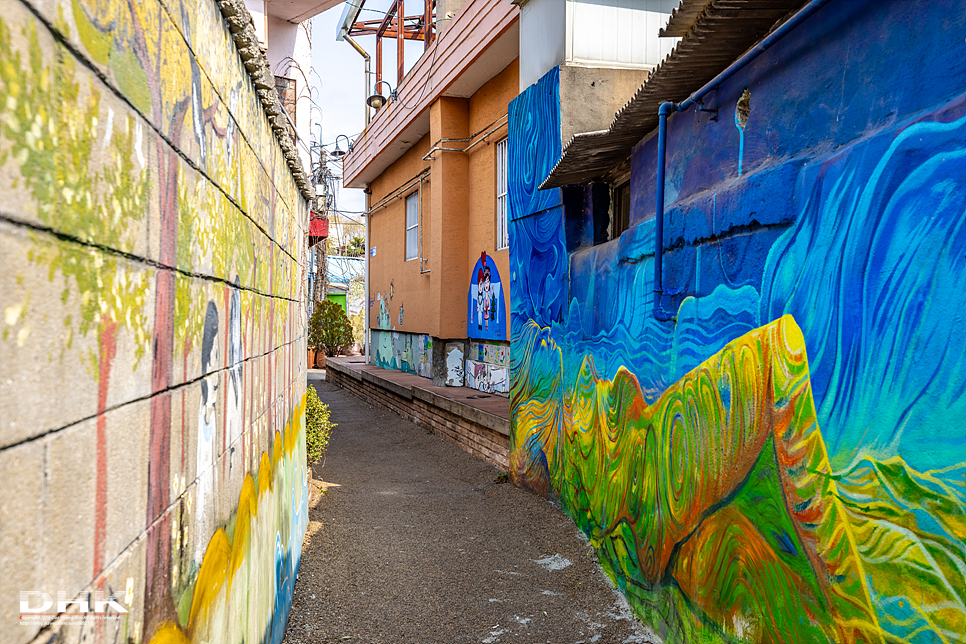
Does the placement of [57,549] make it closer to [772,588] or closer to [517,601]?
[772,588]

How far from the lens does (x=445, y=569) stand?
571 cm

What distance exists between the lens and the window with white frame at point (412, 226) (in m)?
14.9

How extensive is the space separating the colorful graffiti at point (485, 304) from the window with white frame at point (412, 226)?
3244 mm

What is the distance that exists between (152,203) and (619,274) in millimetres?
4175

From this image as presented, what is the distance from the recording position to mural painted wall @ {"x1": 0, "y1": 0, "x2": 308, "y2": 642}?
1.03 meters

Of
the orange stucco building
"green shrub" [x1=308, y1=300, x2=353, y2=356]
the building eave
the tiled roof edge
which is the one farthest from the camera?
"green shrub" [x1=308, y1=300, x2=353, y2=356]

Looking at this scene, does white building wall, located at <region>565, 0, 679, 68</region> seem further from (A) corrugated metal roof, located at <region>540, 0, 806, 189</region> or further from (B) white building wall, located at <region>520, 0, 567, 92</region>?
(A) corrugated metal roof, located at <region>540, 0, 806, 189</region>

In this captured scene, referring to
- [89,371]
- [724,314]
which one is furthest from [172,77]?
[724,314]

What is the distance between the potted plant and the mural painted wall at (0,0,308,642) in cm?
2074

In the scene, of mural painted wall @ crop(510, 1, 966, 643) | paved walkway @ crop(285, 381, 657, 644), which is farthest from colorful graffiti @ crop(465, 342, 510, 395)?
mural painted wall @ crop(510, 1, 966, 643)

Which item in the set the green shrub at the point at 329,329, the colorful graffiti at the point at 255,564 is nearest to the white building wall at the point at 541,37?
the colorful graffiti at the point at 255,564

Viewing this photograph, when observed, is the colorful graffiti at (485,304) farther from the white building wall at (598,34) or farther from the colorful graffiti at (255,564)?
the colorful graffiti at (255,564)

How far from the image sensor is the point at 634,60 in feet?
24.1

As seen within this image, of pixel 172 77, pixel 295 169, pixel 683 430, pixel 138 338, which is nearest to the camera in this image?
pixel 138 338
